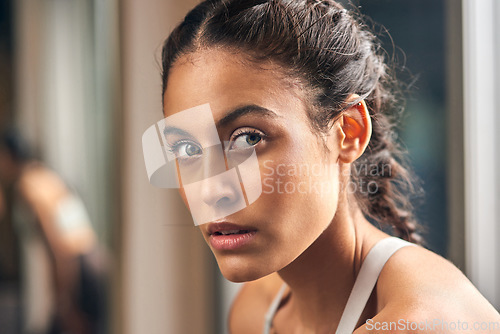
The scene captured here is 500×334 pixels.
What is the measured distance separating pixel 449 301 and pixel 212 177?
0.18 meters

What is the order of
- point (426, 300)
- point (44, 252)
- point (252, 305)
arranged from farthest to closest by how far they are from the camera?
1. point (44, 252)
2. point (252, 305)
3. point (426, 300)

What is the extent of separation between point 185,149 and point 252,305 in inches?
8.3

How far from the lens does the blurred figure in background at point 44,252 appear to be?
83 cm

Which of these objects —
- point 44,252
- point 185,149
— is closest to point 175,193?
point 185,149

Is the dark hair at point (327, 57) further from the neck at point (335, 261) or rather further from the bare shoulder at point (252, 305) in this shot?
the bare shoulder at point (252, 305)

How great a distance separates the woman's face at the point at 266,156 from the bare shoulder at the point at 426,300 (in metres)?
0.07

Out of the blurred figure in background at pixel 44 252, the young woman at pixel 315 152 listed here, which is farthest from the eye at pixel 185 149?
the blurred figure in background at pixel 44 252

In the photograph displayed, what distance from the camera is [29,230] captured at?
94cm

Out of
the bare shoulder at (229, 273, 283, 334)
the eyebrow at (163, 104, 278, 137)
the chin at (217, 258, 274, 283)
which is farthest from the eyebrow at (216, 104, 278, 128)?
the bare shoulder at (229, 273, 283, 334)

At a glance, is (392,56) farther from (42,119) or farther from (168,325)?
(42,119)

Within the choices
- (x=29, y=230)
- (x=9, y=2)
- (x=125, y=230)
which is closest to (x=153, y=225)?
(x=125, y=230)

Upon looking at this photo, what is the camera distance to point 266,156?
0.35 metres

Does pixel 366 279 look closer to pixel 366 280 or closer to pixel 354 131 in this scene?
pixel 366 280

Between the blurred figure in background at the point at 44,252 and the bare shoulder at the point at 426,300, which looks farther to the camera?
the blurred figure in background at the point at 44,252
